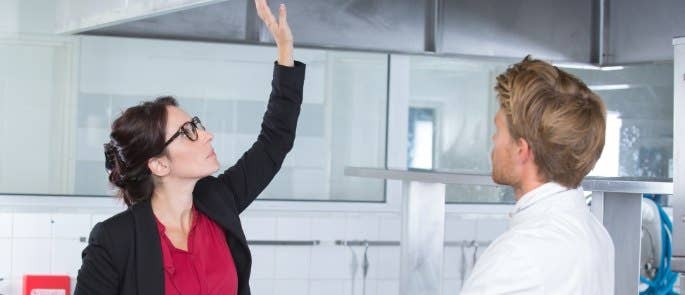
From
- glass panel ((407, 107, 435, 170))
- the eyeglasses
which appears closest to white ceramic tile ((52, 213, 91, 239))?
glass panel ((407, 107, 435, 170))

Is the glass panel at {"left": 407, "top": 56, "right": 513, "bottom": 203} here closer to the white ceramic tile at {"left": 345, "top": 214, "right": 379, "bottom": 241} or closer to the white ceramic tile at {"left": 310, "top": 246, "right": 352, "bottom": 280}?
the white ceramic tile at {"left": 345, "top": 214, "right": 379, "bottom": 241}

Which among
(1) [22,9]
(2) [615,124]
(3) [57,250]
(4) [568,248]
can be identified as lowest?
(3) [57,250]

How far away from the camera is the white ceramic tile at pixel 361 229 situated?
185 inches

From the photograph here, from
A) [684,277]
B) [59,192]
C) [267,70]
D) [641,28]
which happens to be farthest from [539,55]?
[59,192]

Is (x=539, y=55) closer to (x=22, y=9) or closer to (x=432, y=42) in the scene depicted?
(x=432, y=42)

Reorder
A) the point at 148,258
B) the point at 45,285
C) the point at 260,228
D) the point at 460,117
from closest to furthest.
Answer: the point at 148,258
the point at 45,285
the point at 260,228
the point at 460,117

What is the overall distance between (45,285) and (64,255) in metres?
0.22

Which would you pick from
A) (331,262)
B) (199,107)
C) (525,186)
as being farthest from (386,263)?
(525,186)

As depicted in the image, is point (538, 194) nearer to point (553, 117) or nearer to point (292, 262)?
point (553, 117)

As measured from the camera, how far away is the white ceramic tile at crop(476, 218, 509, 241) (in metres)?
4.89

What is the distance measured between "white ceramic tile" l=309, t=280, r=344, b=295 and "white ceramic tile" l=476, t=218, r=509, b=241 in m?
0.75

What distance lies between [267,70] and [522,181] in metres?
3.59

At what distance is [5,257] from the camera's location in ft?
14.2

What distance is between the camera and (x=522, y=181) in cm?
123
